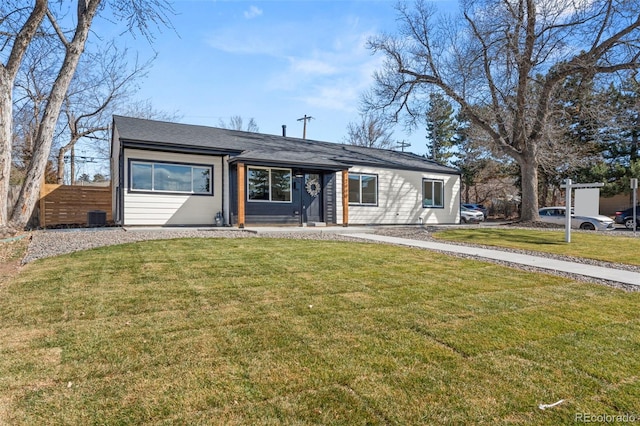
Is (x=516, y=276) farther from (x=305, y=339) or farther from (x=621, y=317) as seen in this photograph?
(x=305, y=339)

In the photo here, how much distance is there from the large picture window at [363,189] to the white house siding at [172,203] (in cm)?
551

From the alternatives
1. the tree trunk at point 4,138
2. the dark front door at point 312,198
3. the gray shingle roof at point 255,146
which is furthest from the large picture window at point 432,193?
the tree trunk at point 4,138

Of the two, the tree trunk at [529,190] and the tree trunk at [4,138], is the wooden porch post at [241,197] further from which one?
the tree trunk at [529,190]

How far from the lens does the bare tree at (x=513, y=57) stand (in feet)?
49.2

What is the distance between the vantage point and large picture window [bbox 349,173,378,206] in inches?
617

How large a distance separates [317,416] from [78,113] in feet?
93.3

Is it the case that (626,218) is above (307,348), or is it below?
above

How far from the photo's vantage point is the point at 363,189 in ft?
52.2

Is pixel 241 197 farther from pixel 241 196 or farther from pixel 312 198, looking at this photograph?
pixel 312 198

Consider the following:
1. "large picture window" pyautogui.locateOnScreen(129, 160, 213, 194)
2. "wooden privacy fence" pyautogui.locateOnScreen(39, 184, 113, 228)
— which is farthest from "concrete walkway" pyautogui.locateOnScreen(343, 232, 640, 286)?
"wooden privacy fence" pyautogui.locateOnScreen(39, 184, 113, 228)

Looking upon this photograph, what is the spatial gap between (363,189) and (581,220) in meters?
9.93

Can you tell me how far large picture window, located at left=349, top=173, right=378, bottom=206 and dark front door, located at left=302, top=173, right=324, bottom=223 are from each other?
5.05ft

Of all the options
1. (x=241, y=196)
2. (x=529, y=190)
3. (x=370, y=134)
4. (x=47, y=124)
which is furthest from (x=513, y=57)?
(x=370, y=134)

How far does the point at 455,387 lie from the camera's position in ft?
7.46
